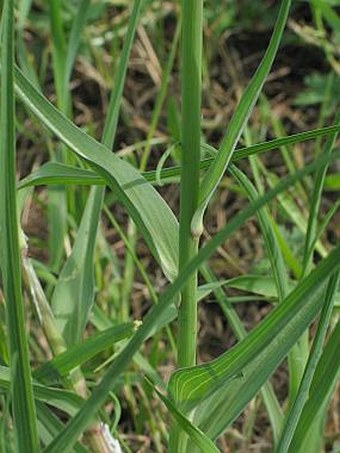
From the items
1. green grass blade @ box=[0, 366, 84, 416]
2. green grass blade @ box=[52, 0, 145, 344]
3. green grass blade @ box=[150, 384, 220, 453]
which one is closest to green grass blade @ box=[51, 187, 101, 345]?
green grass blade @ box=[52, 0, 145, 344]

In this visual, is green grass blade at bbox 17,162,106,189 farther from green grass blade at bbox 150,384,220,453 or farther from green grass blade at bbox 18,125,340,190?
green grass blade at bbox 150,384,220,453

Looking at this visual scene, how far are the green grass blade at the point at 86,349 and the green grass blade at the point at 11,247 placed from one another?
15 centimetres

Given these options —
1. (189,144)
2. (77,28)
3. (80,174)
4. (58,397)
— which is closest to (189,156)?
(189,144)

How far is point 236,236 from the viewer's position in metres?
1.64

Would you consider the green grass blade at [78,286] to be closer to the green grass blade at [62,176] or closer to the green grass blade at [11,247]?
the green grass blade at [62,176]

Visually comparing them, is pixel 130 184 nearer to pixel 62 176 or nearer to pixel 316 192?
pixel 62 176

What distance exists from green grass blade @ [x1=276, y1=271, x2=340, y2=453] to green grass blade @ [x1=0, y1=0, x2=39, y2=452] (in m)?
0.21

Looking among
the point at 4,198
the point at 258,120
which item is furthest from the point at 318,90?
the point at 4,198

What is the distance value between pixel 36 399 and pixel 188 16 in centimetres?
38

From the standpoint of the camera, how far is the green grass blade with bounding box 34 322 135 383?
0.87m

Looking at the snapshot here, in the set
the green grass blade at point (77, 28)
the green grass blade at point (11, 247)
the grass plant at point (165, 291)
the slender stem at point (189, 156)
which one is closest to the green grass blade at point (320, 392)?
the grass plant at point (165, 291)

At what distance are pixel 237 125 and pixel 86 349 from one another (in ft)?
0.82

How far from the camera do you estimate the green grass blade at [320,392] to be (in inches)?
29.6

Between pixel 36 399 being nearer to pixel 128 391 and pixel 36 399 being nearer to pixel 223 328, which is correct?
pixel 128 391
